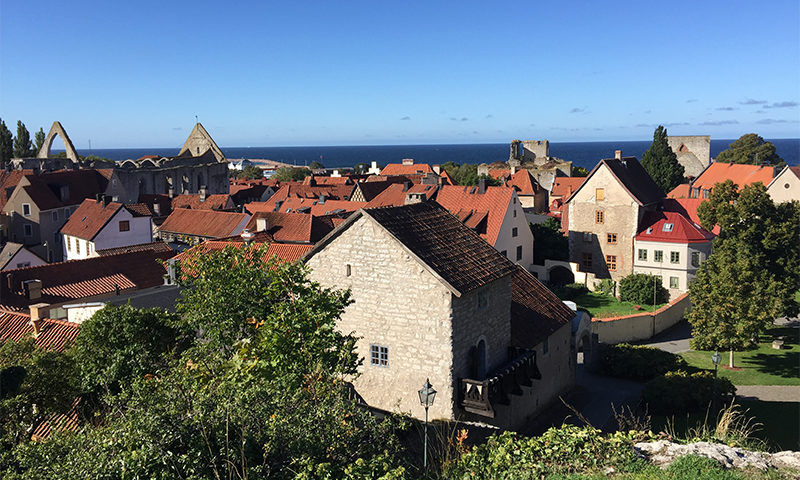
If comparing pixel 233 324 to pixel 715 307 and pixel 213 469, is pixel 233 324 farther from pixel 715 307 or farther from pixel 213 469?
pixel 715 307

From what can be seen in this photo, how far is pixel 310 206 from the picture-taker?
59.2 meters

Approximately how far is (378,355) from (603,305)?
92.6 ft

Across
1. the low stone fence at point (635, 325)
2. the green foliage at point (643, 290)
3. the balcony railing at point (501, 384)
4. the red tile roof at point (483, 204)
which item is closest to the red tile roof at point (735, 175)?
the green foliage at point (643, 290)

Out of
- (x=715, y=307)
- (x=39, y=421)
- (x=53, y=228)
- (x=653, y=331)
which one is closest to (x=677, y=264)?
(x=653, y=331)

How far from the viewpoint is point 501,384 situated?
66.1 ft

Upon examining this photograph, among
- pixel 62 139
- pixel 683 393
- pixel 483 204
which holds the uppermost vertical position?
pixel 62 139

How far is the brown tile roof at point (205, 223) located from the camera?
168 ft

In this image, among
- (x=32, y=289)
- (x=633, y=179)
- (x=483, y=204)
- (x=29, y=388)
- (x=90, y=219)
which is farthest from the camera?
(x=633, y=179)

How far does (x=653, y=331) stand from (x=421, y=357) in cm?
2364

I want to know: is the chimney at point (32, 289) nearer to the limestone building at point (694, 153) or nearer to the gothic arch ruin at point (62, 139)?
the gothic arch ruin at point (62, 139)

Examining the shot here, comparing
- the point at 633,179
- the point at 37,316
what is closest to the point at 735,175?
the point at 633,179

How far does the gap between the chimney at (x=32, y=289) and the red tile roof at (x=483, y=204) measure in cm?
2657

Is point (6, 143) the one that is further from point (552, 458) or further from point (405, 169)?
point (552, 458)

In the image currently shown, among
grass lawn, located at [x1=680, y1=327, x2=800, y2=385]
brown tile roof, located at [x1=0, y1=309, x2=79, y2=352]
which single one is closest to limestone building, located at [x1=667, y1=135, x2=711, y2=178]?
grass lawn, located at [x1=680, y1=327, x2=800, y2=385]
